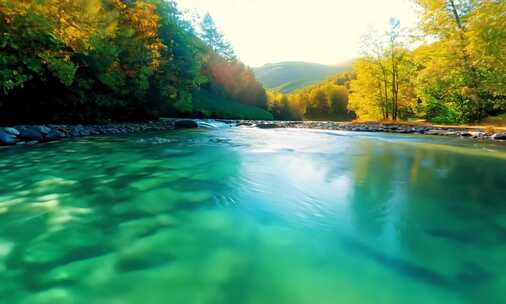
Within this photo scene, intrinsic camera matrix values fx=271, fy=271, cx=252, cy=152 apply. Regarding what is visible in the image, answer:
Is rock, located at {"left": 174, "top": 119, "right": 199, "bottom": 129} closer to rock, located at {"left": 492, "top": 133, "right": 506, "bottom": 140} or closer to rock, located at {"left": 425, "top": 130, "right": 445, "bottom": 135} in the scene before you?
rock, located at {"left": 425, "top": 130, "right": 445, "bottom": 135}

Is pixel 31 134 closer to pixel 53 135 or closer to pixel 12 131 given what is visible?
pixel 12 131

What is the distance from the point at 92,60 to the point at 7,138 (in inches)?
228

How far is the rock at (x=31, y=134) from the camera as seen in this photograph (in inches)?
365

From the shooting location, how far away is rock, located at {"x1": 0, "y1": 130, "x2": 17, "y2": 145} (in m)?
8.55

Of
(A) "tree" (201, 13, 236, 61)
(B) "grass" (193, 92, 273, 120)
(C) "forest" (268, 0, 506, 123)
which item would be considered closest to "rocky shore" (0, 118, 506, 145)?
(C) "forest" (268, 0, 506, 123)

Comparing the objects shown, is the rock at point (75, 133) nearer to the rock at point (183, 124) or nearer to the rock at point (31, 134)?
the rock at point (31, 134)

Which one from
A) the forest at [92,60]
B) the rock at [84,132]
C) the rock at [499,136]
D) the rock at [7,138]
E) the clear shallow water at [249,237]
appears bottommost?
the clear shallow water at [249,237]

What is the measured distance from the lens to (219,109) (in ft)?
148

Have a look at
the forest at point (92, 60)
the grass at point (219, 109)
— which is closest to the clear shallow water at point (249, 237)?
the forest at point (92, 60)

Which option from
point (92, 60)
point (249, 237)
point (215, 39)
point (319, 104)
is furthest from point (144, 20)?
point (319, 104)

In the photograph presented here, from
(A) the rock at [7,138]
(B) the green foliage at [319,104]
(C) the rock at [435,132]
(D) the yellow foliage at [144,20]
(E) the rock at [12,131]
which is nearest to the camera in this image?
(A) the rock at [7,138]

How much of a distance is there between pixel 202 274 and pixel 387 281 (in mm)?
1339

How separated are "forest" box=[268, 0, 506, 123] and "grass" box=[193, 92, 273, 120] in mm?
21624

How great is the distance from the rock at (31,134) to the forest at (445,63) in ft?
65.7
